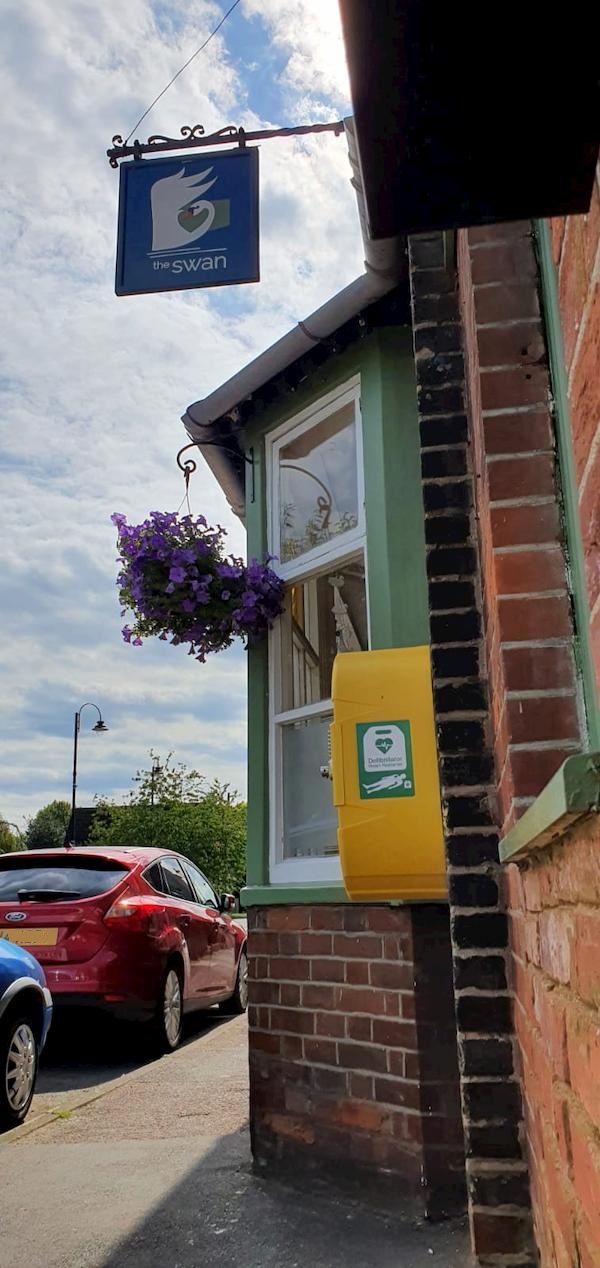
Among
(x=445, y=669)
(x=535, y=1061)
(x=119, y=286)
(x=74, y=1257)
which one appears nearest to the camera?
(x=535, y=1061)

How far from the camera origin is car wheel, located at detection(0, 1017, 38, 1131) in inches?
207

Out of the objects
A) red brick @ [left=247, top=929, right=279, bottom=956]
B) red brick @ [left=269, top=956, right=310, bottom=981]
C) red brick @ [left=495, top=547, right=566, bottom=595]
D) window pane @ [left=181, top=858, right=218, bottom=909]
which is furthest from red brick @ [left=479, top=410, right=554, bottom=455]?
window pane @ [left=181, top=858, right=218, bottom=909]

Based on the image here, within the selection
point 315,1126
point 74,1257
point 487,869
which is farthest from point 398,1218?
point 487,869

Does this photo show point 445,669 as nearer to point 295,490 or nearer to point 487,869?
point 487,869

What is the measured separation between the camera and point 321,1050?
4.00 meters

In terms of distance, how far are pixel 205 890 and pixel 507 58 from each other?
883 cm

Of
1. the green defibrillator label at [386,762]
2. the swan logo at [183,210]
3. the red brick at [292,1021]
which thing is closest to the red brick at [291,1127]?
the red brick at [292,1021]

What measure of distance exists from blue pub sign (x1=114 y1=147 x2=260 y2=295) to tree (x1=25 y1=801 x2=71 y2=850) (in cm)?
5333

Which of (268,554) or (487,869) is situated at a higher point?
(268,554)

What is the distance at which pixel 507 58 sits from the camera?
932 millimetres

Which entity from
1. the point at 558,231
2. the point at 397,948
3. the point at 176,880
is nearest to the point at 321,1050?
the point at 397,948

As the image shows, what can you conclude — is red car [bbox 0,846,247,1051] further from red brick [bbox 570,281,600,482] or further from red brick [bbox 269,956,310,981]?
red brick [bbox 570,281,600,482]

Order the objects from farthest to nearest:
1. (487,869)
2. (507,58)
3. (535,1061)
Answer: (487,869) < (535,1061) < (507,58)

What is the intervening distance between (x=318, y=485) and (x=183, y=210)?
1449mm
